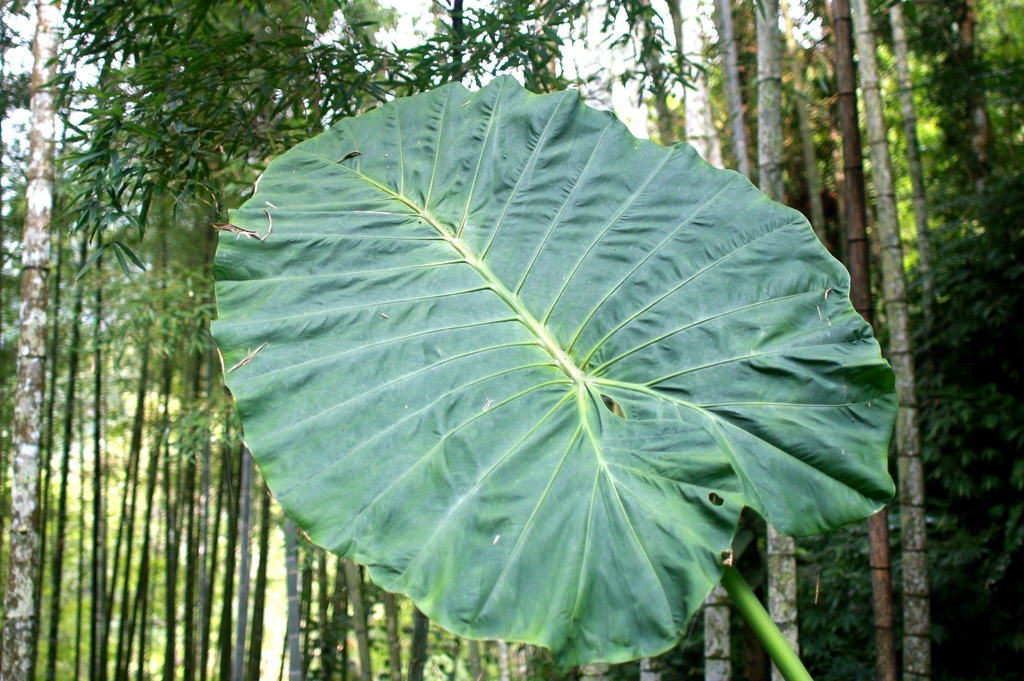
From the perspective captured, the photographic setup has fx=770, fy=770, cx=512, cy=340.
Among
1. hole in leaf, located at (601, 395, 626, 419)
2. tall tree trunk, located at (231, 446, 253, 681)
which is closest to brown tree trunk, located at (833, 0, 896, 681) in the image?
hole in leaf, located at (601, 395, 626, 419)

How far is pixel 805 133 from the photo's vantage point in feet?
14.7

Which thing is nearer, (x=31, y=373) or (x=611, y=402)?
(x=611, y=402)

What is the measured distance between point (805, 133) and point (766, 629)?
4135 mm

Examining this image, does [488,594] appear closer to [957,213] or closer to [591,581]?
[591,581]

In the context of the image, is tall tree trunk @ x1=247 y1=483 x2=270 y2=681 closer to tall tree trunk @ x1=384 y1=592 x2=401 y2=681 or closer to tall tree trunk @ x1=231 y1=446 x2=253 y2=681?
tall tree trunk @ x1=231 y1=446 x2=253 y2=681

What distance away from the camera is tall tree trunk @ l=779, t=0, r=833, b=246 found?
4.18 meters

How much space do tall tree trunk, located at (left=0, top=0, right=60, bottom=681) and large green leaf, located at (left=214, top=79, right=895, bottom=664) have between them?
7.45 ft

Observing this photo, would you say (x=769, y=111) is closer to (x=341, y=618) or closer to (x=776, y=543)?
(x=776, y=543)

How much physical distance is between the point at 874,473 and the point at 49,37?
353 centimetres

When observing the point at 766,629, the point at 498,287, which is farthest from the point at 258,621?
the point at 766,629

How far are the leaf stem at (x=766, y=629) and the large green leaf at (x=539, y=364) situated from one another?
Answer: 97 millimetres

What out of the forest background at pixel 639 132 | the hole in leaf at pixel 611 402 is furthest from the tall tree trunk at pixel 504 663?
the hole in leaf at pixel 611 402

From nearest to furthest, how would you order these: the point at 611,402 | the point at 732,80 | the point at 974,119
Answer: the point at 611,402 < the point at 732,80 < the point at 974,119

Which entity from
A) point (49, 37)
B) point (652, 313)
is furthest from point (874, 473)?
point (49, 37)
